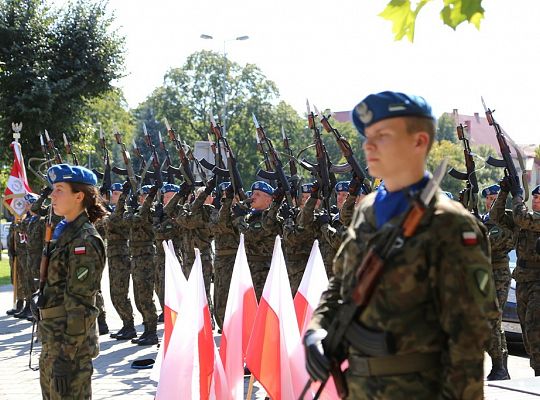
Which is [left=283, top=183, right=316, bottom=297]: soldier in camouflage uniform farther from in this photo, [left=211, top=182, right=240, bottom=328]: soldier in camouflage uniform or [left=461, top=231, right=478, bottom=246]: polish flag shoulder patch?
[left=461, top=231, right=478, bottom=246]: polish flag shoulder patch

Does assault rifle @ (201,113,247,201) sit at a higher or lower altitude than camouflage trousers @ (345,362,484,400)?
higher

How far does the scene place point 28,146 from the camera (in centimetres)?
2064

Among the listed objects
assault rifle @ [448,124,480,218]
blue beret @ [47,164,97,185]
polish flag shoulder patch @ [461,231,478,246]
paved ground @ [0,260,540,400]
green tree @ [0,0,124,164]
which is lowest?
paved ground @ [0,260,540,400]

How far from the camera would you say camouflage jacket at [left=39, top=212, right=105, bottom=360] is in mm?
4785

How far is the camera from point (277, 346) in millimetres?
5961

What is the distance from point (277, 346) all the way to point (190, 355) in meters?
0.64

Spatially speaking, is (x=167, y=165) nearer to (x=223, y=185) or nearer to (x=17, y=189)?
(x=223, y=185)

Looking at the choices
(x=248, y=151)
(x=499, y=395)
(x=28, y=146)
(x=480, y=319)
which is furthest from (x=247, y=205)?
(x=248, y=151)

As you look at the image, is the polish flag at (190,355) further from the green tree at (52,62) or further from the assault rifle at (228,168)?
the green tree at (52,62)

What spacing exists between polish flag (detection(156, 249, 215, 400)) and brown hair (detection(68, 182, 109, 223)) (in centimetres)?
116

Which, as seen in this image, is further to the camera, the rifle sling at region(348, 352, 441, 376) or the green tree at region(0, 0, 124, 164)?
the green tree at region(0, 0, 124, 164)

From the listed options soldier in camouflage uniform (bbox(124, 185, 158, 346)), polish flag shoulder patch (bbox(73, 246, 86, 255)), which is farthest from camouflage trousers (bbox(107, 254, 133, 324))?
polish flag shoulder patch (bbox(73, 246, 86, 255))

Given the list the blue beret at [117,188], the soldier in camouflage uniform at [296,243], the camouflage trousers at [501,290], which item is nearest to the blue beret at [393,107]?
the camouflage trousers at [501,290]

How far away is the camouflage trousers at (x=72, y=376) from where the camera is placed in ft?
15.7
